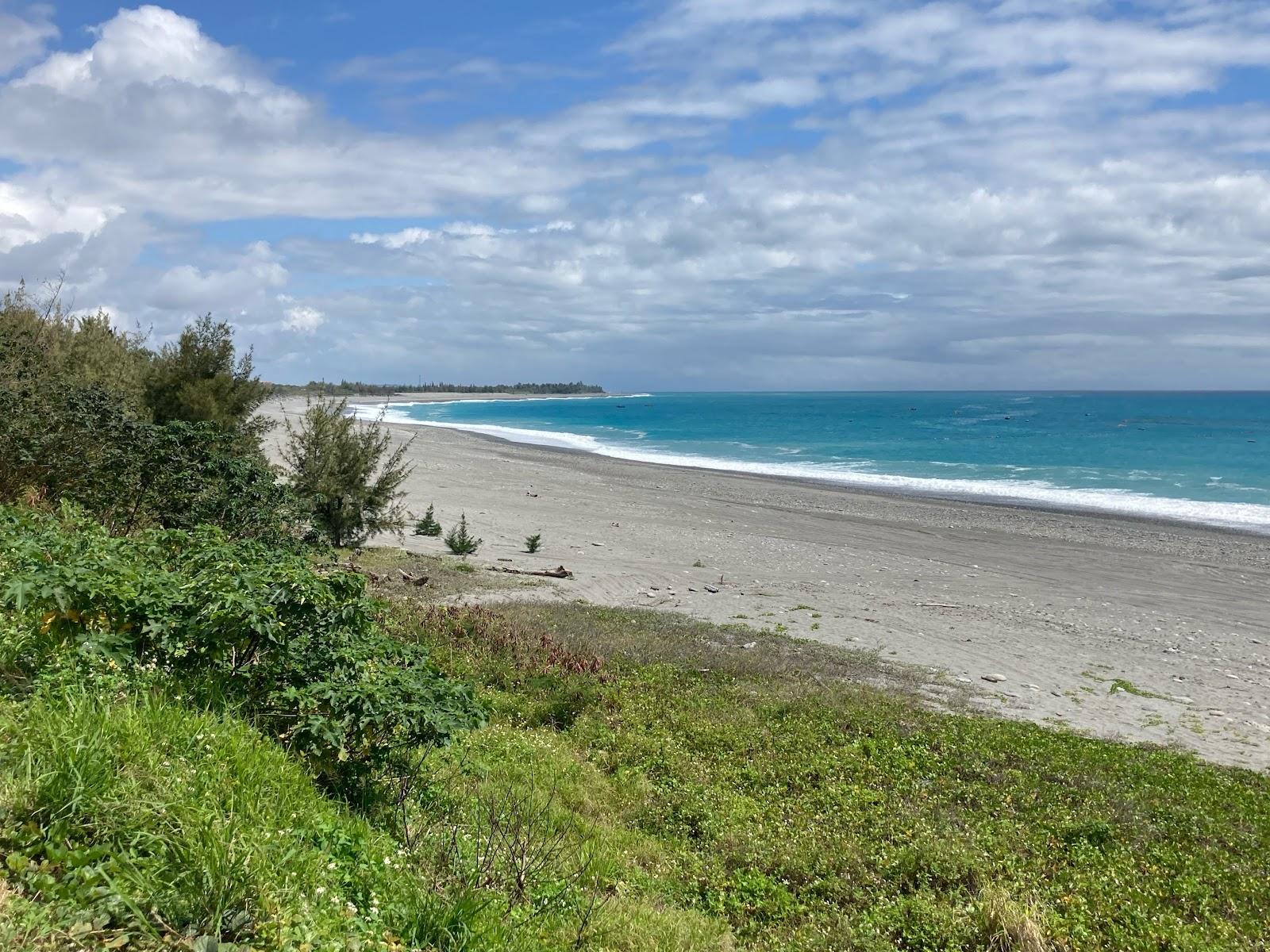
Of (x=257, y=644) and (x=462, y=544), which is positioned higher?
(x=257, y=644)

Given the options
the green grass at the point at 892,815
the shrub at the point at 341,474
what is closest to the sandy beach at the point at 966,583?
the shrub at the point at 341,474

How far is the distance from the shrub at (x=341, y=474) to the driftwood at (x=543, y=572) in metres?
3.04

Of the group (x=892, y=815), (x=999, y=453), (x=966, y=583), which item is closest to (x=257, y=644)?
(x=892, y=815)

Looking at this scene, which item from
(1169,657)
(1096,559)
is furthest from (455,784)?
(1096,559)

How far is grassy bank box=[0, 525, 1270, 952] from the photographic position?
3.94 m

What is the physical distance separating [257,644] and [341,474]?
14412mm

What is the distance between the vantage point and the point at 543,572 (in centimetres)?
1866

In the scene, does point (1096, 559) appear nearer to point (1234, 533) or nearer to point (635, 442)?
point (1234, 533)

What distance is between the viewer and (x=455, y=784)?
6.88m

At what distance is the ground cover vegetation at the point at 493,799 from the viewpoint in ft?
13.2

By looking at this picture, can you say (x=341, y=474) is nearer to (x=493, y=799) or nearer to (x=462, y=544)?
(x=462, y=544)

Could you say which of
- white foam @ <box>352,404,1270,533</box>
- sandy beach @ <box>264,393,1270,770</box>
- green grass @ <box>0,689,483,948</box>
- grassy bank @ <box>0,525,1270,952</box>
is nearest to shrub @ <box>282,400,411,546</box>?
sandy beach @ <box>264,393,1270,770</box>

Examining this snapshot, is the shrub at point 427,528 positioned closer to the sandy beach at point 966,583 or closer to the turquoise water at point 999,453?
the sandy beach at point 966,583

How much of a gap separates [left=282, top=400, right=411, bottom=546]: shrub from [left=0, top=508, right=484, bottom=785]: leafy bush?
1326 centimetres
